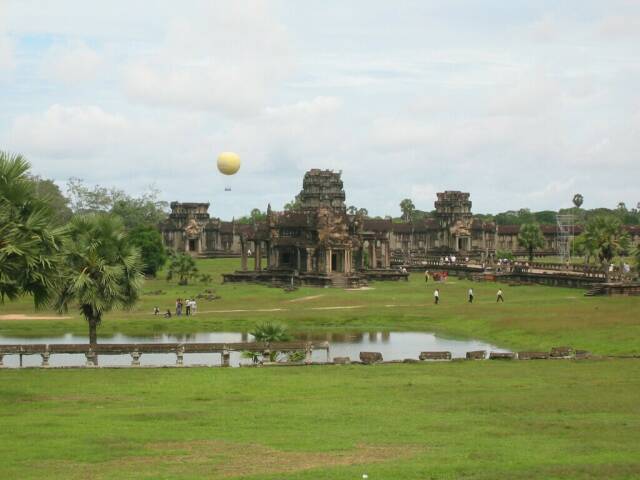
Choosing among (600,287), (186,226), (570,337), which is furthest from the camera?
(186,226)

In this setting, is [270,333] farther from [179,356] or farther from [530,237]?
[530,237]

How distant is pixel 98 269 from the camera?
140ft

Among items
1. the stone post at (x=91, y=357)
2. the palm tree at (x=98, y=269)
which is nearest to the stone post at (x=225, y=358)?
the palm tree at (x=98, y=269)

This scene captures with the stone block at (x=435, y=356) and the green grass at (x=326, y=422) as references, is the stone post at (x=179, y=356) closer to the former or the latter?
the green grass at (x=326, y=422)

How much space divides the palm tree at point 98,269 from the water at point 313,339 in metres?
3.24

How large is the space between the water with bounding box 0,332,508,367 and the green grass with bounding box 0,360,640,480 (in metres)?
8.31

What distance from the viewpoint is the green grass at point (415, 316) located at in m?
52.8

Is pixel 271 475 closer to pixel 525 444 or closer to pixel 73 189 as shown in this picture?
pixel 525 444

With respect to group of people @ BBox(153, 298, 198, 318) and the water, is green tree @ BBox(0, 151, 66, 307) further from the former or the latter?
group of people @ BBox(153, 298, 198, 318)

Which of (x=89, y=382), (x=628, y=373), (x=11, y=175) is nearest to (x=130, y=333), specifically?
(x=89, y=382)

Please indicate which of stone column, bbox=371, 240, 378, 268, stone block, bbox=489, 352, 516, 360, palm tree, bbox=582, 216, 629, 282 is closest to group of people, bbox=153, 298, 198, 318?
stone block, bbox=489, 352, 516, 360

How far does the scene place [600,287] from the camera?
79.6 m

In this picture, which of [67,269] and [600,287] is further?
[600,287]

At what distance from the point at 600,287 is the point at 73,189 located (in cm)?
12715
